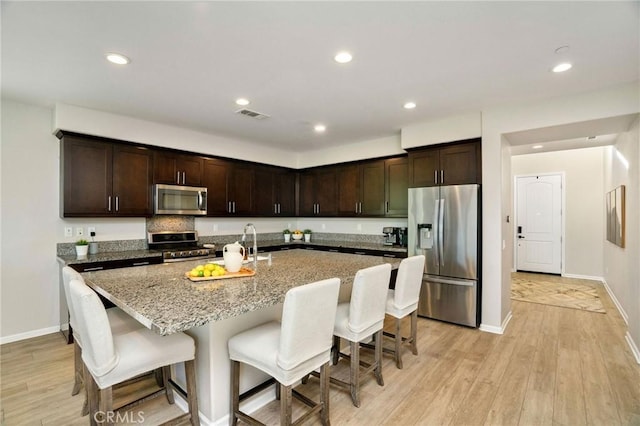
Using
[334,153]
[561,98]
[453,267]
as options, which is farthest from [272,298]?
[334,153]

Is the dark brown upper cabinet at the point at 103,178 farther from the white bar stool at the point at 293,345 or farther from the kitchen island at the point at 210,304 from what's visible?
the white bar stool at the point at 293,345

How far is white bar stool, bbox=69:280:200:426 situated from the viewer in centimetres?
157

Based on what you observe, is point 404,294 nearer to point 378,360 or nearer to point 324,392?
point 378,360

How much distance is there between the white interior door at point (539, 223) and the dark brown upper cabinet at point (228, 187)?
6151 mm

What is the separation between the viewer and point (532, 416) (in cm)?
218

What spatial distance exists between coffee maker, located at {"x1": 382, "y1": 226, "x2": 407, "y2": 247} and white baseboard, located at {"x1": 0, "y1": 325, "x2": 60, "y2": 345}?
450cm

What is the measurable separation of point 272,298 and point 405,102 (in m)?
2.67

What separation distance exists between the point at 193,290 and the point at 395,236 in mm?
3631

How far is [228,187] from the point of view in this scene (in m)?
5.02

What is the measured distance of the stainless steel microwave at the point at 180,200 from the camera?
419 cm

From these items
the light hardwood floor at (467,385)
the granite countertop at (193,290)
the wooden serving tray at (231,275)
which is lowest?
the light hardwood floor at (467,385)

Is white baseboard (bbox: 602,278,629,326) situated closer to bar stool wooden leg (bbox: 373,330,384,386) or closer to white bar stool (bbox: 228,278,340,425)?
bar stool wooden leg (bbox: 373,330,384,386)

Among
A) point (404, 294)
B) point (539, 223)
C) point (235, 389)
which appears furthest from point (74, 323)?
point (539, 223)

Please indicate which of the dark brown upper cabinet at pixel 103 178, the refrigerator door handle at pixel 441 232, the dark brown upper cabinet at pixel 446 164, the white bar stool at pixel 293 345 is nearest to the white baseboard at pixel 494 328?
the refrigerator door handle at pixel 441 232
